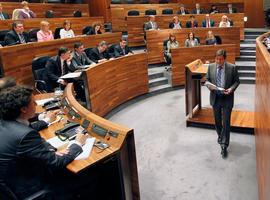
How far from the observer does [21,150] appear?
1.75 metres

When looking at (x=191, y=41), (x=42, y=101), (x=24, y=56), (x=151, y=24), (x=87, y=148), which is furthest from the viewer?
(x=151, y=24)

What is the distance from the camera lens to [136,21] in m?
8.46

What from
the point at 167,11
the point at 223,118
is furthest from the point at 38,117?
the point at 167,11

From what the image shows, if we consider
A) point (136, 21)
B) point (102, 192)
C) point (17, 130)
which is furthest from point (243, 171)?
point (136, 21)

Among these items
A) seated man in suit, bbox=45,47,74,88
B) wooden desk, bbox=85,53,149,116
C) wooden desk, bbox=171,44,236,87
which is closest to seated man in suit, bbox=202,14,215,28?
wooden desk, bbox=171,44,236,87

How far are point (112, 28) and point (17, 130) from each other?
26.0ft

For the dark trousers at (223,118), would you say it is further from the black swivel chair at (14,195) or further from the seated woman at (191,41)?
the seated woman at (191,41)

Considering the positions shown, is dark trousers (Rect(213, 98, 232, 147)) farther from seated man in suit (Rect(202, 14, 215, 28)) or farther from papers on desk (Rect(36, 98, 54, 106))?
seated man in suit (Rect(202, 14, 215, 28))

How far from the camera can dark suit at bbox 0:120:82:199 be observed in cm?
175

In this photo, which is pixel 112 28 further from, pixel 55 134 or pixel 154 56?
pixel 55 134

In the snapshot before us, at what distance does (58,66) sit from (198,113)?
238 cm

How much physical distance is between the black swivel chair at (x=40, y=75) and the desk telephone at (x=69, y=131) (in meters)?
2.08

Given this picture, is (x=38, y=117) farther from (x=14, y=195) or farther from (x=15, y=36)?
(x=15, y=36)

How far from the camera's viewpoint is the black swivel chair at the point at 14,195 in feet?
5.73
